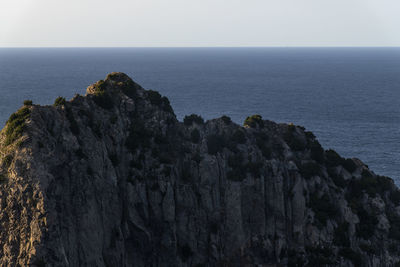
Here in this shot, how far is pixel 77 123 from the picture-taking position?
1896 inches

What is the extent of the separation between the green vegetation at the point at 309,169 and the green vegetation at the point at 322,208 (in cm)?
281

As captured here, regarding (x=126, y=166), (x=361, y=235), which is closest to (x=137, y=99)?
(x=126, y=166)

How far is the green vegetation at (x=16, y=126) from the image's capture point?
140 feet

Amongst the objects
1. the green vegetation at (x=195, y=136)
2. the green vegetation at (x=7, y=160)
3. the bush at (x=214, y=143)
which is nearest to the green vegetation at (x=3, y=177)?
the green vegetation at (x=7, y=160)

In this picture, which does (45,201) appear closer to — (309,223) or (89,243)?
(89,243)

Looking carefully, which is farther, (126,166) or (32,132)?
(126,166)

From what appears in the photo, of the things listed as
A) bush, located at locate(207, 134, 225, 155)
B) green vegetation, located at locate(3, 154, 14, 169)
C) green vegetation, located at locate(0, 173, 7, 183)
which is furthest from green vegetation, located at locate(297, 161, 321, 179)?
green vegetation, located at locate(0, 173, 7, 183)

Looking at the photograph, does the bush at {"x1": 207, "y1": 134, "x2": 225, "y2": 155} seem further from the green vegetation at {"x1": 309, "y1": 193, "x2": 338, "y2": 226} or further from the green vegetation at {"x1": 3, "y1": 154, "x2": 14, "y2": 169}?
the green vegetation at {"x1": 3, "y1": 154, "x2": 14, "y2": 169}

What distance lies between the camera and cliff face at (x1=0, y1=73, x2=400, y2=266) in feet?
134

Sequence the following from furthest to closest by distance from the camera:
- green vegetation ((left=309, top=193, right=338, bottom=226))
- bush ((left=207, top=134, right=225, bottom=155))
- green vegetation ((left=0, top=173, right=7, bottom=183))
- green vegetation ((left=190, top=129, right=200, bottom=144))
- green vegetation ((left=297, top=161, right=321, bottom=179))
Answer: green vegetation ((left=297, top=161, right=321, bottom=179)) < green vegetation ((left=190, top=129, right=200, bottom=144)) < bush ((left=207, top=134, right=225, bottom=155)) < green vegetation ((left=309, top=193, right=338, bottom=226)) < green vegetation ((left=0, top=173, right=7, bottom=183))

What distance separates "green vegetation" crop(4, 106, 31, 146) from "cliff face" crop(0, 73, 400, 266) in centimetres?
14

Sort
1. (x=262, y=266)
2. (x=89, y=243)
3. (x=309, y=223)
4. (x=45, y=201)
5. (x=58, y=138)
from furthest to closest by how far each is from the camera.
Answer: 1. (x=309, y=223)
2. (x=262, y=266)
3. (x=58, y=138)
4. (x=89, y=243)
5. (x=45, y=201)

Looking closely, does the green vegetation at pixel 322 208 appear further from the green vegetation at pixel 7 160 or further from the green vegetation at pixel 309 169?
the green vegetation at pixel 7 160

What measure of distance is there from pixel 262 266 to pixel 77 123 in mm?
27893
